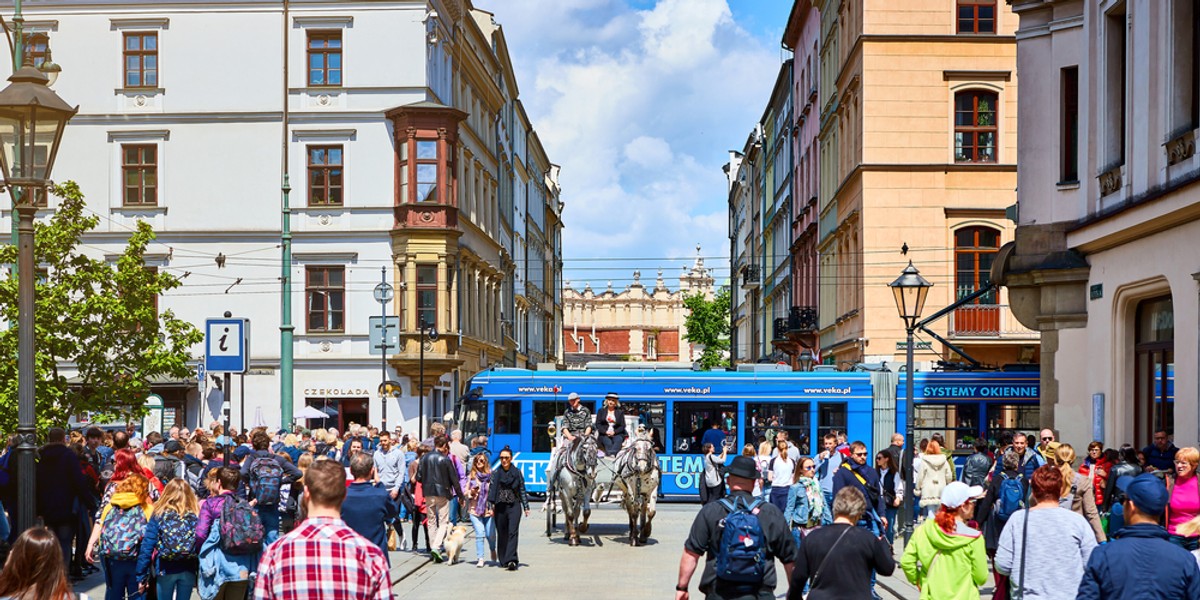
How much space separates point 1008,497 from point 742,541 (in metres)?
6.73

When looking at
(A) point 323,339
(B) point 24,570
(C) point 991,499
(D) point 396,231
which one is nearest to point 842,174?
(D) point 396,231

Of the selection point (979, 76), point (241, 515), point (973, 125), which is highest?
point (979, 76)

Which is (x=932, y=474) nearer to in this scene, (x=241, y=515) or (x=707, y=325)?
(x=241, y=515)

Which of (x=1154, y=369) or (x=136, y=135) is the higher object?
(x=136, y=135)

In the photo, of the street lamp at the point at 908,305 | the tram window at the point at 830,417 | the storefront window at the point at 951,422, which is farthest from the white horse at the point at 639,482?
the storefront window at the point at 951,422

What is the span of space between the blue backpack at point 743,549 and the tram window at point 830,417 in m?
24.3

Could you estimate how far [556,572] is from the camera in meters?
20.2

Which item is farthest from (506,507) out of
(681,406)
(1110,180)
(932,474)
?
(681,406)

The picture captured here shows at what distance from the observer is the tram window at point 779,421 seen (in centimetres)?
3375

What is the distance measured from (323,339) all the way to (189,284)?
445 cm

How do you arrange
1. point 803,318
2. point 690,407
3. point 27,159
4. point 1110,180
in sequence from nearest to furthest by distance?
point 27,159, point 1110,180, point 690,407, point 803,318

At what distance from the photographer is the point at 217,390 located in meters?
46.1

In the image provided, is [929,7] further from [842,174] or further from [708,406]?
[708,406]

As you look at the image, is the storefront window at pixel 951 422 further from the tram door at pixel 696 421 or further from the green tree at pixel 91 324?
the green tree at pixel 91 324
